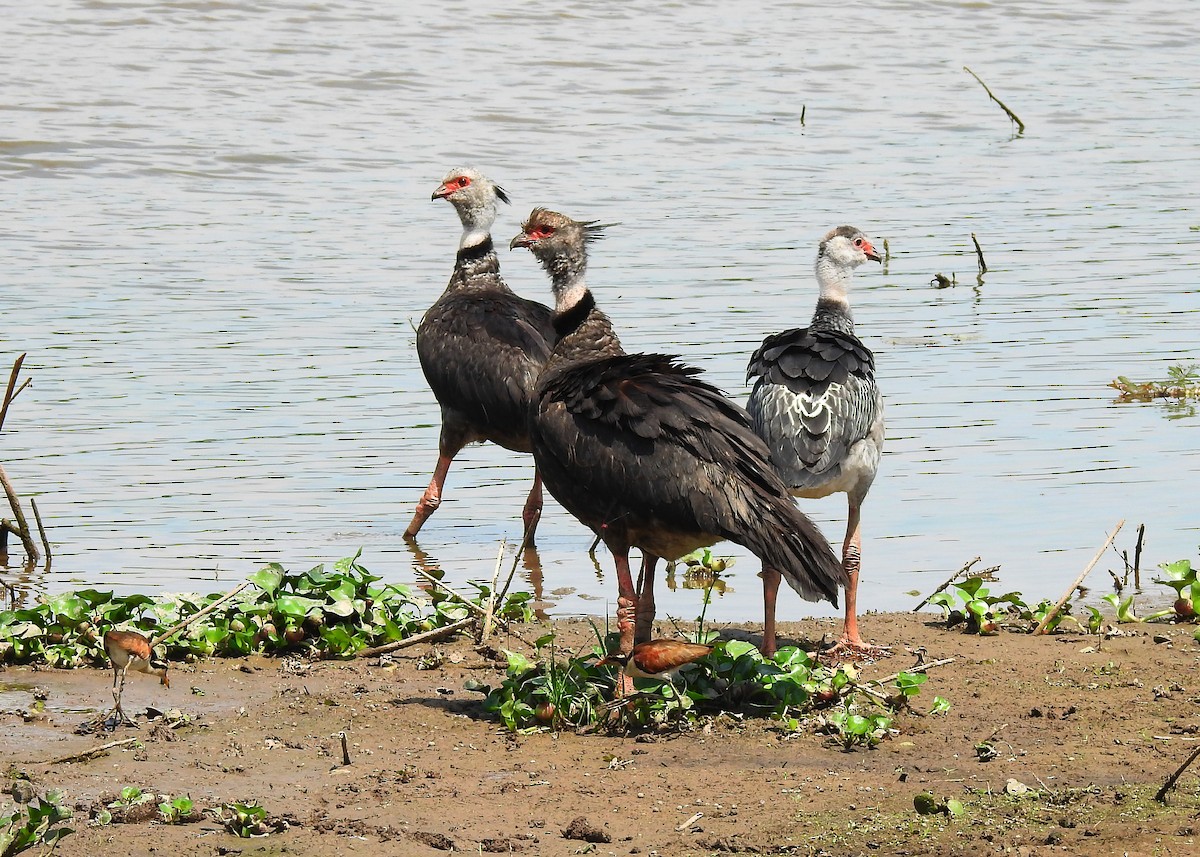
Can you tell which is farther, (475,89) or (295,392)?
(475,89)

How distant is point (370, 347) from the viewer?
12.2 m

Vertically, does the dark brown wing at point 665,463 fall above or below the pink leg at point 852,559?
above

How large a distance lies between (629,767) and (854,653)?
4.89ft

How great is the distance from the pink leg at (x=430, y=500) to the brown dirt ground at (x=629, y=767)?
2300mm

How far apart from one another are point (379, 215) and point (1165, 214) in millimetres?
7035

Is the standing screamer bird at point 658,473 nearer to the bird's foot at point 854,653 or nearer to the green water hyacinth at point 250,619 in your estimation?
the bird's foot at point 854,653

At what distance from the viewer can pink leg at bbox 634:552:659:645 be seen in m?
6.39

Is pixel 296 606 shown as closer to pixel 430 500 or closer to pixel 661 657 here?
pixel 661 657

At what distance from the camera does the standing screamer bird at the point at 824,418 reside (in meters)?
7.00

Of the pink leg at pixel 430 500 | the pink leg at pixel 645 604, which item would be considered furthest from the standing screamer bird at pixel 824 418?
the pink leg at pixel 430 500

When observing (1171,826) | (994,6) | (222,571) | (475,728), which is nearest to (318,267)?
(222,571)

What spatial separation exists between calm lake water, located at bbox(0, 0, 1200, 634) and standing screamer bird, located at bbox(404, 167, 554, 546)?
0.35m

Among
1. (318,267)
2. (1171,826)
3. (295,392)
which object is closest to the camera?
Answer: (1171,826)

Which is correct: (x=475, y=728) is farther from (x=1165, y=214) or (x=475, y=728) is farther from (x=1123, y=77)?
(x=1123, y=77)
